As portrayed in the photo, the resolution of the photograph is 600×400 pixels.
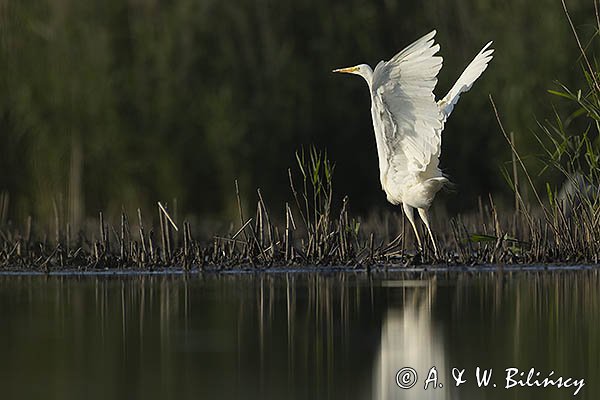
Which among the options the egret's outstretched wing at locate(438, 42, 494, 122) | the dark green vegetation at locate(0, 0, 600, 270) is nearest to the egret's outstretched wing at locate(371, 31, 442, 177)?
the egret's outstretched wing at locate(438, 42, 494, 122)

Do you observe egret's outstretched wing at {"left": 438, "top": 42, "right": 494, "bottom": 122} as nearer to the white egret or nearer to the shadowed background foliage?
the white egret

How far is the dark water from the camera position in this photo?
5.18m

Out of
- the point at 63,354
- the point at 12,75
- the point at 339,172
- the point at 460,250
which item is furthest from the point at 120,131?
the point at 63,354

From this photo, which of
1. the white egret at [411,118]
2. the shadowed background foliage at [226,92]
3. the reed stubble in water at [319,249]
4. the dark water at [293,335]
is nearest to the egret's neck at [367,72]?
the white egret at [411,118]

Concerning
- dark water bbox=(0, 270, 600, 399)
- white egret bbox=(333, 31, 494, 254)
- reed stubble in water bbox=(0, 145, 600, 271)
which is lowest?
dark water bbox=(0, 270, 600, 399)

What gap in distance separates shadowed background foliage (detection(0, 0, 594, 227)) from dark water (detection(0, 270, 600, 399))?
570cm

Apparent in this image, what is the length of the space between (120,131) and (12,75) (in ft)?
3.97

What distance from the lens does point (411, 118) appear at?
9.87 meters

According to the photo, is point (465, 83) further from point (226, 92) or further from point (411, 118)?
point (226, 92)

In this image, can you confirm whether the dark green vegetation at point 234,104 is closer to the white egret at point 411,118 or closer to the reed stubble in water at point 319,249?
the white egret at point 411,118

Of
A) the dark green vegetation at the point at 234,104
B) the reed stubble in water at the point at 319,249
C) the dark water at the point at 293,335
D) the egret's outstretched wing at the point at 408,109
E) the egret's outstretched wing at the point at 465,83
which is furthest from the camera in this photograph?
the dark green vegetation at the point at 234,104

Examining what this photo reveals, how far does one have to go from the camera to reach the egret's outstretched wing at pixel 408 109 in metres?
9.34

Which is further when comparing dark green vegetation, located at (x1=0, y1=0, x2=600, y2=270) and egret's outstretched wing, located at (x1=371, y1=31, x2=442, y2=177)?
dark green vegetation, located at (x1=0, y1=0, x2=600, y2=270)

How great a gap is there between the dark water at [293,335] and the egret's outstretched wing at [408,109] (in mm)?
995
